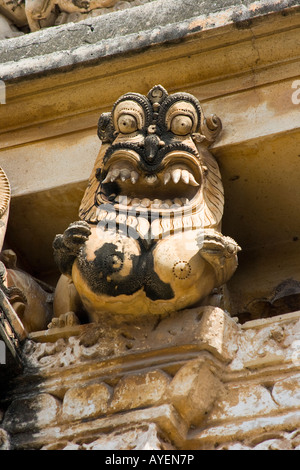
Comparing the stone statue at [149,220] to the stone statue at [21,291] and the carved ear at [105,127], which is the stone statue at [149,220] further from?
the stone statue at [21,291]

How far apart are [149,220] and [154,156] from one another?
0.83ft

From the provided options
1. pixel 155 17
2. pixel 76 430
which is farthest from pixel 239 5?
pixel 76 430

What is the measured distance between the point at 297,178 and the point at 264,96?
40 cm

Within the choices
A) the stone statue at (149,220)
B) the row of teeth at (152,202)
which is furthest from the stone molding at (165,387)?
the row of teeth at (152,202)

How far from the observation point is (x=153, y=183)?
4.36 metres

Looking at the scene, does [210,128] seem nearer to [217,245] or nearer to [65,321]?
[217,245]

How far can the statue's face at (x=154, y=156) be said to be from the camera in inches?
172

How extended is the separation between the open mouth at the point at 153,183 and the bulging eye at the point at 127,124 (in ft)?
0.41

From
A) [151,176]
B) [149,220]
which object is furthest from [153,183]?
[149,220]

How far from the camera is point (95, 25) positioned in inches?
212

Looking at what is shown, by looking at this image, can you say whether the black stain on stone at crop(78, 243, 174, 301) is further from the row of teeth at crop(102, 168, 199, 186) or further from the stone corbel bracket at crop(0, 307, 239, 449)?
the row of teeth at crop(102, 168, 199, 186)

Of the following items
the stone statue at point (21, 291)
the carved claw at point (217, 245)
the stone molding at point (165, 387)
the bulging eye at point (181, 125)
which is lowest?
the stone molding at point (165, 387)

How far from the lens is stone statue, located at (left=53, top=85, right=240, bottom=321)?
4039mm
